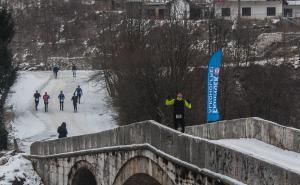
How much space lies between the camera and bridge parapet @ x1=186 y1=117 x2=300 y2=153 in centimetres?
1686

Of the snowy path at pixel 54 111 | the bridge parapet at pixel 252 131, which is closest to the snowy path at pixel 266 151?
the bridge parapet at pixel 252 131

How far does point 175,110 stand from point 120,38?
2134 centimetres

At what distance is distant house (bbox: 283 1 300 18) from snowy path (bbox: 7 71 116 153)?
23052 millimetres

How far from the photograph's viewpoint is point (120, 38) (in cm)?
3909

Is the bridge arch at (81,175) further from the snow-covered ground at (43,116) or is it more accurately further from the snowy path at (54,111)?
the snowy path at (54,111)

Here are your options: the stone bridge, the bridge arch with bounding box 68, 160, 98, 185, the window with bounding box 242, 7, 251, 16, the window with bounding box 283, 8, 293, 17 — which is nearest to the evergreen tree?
the stone bridge

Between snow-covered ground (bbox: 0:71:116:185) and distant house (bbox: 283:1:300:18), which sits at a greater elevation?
distant house (bbox: 283:1:300:18)

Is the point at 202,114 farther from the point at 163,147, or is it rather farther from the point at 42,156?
the point at 163,147

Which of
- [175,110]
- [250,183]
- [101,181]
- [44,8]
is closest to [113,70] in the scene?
[101,181]

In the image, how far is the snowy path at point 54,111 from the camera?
33375mm

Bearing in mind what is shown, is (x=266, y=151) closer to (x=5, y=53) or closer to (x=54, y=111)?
(x=5, y=53)

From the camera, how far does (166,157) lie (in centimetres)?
1570

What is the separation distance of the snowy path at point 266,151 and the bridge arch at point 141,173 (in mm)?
1507

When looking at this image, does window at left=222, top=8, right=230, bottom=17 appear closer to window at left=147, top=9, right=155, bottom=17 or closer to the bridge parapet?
window at left=147, top=9, right=155, bottom=17
